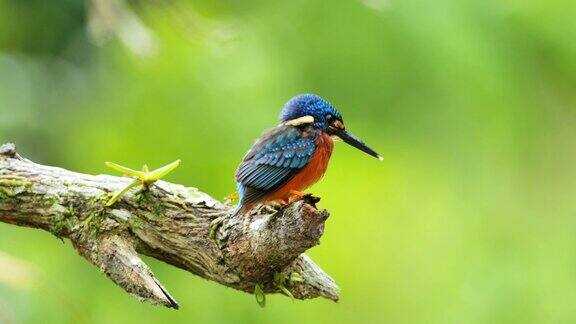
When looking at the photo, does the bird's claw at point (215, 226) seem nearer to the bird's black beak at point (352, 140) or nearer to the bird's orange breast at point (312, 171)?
the bird's orange breast at point (312, 171)

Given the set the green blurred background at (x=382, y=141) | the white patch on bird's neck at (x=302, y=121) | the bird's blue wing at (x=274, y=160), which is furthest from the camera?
the green blurred background at (x=382, y=141)

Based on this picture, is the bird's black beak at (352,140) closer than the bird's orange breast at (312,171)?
No

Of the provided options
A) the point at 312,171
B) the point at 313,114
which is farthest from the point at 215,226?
the point at 313,114

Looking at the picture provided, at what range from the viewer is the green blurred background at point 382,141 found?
4660 mm

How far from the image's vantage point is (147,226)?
101 inches

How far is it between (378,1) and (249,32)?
6.92 feet

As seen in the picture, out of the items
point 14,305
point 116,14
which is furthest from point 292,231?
point 14,305

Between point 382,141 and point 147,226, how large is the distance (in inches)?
104

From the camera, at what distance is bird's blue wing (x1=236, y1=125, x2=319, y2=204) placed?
247 centimetres

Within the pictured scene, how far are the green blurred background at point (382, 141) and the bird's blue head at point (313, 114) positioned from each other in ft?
5.72

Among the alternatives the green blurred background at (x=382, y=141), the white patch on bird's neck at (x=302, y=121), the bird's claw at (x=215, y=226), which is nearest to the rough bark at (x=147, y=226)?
the bird's claw at (x=215, y=226)

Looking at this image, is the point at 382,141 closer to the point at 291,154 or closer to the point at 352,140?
the point at 352,140

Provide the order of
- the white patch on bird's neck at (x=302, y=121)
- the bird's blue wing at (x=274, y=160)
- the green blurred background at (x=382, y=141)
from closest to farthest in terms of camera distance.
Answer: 1. the bird's blue wing at (x=274, y=160)
2. the white patch on bird's neck at (x=302, y=121)
3. the green blurred background at (x=382, y=141)

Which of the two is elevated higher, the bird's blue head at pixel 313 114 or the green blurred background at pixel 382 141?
the green blurred background at pixel 382 141
